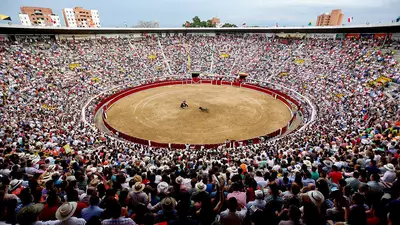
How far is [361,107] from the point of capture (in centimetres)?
2661

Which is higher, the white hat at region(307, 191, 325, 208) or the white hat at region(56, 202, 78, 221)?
the white hat at region(56, 202, 78, 221)

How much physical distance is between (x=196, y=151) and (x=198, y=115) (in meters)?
11.9

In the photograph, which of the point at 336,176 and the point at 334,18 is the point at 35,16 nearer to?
the point at 336,176

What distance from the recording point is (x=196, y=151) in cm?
2198

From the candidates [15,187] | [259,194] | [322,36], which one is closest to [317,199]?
[259,194]

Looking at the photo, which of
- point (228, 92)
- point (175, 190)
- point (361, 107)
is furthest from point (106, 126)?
point (361, 107)

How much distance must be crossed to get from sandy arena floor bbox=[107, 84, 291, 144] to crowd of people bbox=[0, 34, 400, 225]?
13.2ft

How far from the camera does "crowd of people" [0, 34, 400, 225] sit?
5492mm

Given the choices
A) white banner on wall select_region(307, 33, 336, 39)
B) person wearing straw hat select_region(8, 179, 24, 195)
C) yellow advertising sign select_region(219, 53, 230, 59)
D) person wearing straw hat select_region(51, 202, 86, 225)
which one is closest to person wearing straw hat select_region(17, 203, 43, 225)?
person wearing straw hat select_region(51, 202, 86, 225)

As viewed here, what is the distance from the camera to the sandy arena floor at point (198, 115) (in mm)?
28078

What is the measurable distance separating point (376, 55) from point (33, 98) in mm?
52857

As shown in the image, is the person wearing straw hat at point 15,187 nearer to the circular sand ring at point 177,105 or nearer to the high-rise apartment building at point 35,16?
the circular sand ring at point 177,105

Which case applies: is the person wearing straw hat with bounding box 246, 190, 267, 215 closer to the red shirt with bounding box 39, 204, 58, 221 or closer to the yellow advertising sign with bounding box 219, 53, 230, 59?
the red shirt with bounding box 39, 204, 58, 221

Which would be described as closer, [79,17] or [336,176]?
[336,176]
